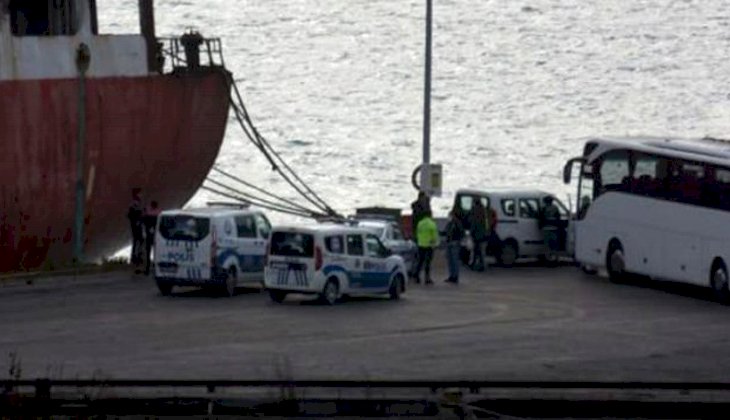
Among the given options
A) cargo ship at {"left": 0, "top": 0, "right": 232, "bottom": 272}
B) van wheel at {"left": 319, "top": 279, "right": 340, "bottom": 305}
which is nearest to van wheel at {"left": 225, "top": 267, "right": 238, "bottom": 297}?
van wheel at {"left": 319, "top": 279, "right": 340, "bottom": 305}

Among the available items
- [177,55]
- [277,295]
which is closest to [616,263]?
[277,295]

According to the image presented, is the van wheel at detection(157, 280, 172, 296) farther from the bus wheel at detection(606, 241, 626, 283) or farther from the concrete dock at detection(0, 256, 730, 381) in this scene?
the bus wheel at detection(606, 241, 626, 283)

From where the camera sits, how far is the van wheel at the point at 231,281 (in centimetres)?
4241

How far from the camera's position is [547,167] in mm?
106000

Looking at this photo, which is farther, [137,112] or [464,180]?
[464,180]

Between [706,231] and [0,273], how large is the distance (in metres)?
11.8

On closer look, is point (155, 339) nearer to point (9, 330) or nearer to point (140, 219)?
point (9, 330)

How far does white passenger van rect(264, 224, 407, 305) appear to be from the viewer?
40.7m

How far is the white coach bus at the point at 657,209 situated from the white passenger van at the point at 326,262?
5.10 meters

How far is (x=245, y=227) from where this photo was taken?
141ft

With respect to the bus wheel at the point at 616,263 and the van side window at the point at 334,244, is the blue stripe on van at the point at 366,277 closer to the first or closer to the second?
the van side window at the point at 334,244

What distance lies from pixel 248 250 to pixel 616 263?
23.0 feet

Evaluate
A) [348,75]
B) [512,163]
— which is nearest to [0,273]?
[512,163]

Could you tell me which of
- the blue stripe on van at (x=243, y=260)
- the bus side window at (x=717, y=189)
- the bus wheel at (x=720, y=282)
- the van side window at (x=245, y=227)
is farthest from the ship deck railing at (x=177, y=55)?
the bus wheel at (x=720, y=282)
